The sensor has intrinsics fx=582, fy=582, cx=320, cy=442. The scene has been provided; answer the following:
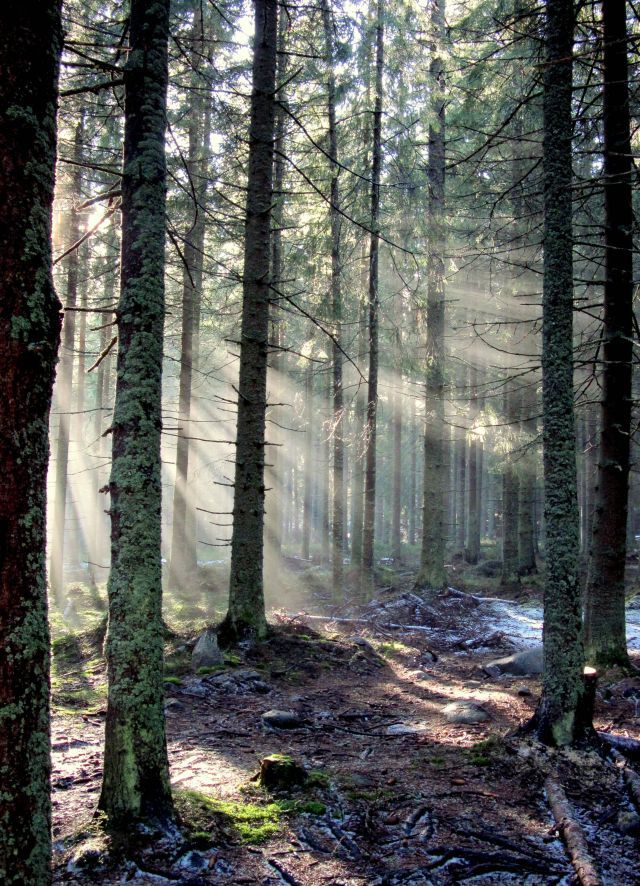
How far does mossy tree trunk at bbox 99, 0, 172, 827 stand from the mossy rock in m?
1.16

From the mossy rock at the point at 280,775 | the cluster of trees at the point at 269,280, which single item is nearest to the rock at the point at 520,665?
the cluster of trees at the point at 269,280

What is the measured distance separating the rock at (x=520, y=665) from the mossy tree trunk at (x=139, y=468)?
744 cm

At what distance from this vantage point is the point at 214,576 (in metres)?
20.0

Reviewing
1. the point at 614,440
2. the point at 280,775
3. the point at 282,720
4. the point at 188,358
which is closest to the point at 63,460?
the point at 188,358

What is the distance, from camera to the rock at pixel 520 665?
385 inches

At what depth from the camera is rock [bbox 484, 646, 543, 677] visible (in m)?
9.78

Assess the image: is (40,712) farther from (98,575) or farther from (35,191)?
(98,575)

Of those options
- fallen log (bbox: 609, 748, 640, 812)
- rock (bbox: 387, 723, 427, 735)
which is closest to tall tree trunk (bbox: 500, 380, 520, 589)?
rock (bbox: 387, 723, 427, 735)

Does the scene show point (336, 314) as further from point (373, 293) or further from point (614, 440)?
point (614, 440)

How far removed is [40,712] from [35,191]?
2.23 meters

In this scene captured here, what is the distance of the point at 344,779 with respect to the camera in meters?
5.10

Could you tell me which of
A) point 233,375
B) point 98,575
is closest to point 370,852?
point 98,575

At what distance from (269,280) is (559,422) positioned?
558cm

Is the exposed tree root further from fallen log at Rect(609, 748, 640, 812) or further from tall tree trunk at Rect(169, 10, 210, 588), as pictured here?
tall tree trunk at Rect(169, 10, 210, 588)
